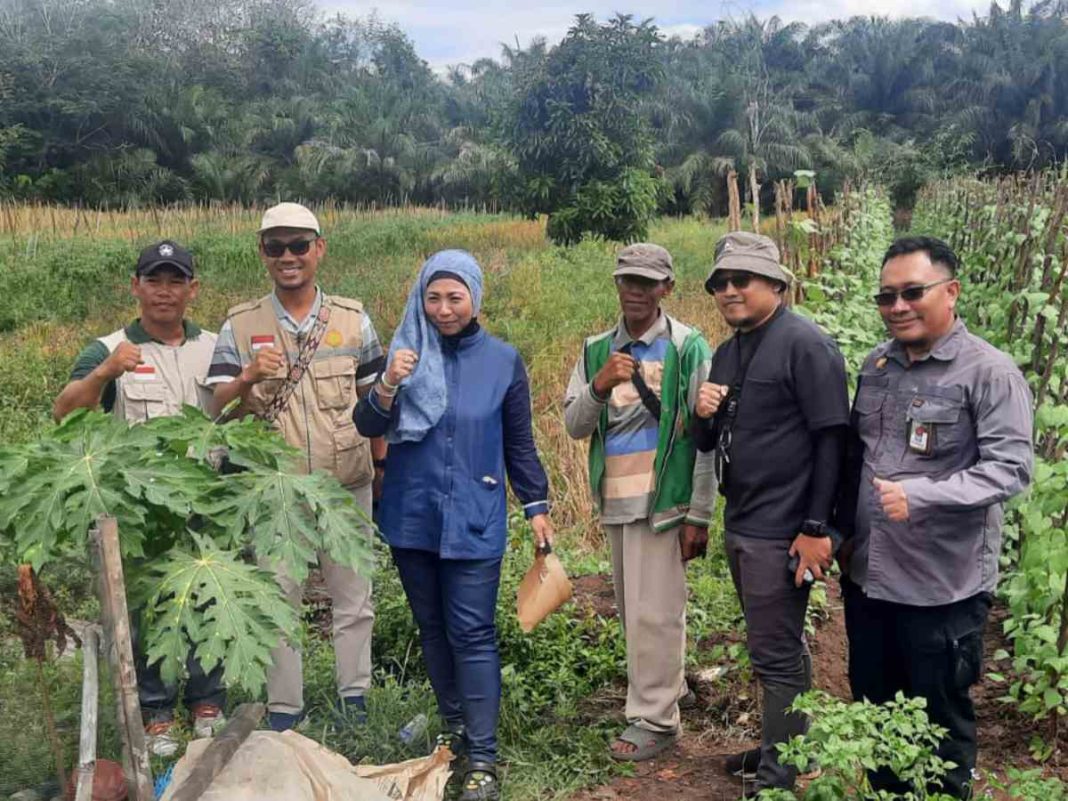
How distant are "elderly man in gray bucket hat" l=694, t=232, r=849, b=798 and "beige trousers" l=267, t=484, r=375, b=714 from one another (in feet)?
4.49

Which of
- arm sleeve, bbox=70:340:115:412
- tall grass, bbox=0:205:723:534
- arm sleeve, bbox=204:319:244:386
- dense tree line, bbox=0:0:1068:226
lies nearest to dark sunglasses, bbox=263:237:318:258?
arm sleeve, bbox=204:319:244:386

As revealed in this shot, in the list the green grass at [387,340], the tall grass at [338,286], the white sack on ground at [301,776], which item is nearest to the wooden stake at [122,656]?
the white sack on ground at [301,776]

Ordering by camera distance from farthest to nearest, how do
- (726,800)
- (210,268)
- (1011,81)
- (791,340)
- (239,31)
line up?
(239,31)
(1011,81)
(210,268)
(726,800)
(791,340)

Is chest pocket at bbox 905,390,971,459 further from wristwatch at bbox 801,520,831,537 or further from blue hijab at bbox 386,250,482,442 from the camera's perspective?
blue hijab at bbox 386,250,482,442

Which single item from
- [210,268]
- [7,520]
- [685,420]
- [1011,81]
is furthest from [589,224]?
[1011,81]

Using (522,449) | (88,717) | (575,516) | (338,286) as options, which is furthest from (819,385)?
(338,286)

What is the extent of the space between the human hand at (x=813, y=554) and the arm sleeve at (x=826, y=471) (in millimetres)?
64

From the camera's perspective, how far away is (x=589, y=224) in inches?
833

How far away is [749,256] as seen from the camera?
10.3 feet

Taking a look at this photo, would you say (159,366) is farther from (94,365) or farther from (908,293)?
(908,293)

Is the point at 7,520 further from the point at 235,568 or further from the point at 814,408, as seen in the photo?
the point at 814,408

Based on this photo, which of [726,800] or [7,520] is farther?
[726,800]

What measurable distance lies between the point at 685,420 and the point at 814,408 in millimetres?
574

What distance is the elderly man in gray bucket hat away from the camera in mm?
3057
